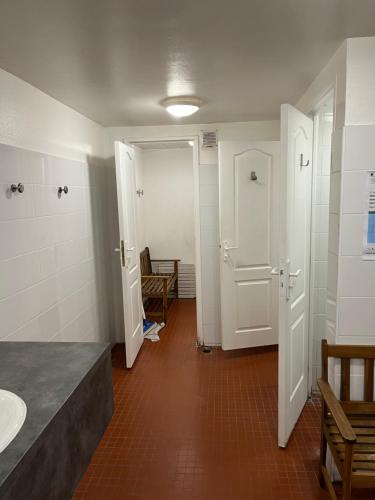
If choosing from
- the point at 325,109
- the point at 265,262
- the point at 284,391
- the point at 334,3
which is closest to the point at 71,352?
the point at 284,391

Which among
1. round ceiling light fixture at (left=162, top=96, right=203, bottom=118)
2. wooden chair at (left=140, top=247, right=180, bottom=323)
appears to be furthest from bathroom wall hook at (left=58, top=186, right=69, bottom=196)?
wooden chair at (left=140, top=247, right=180, bottom=323)

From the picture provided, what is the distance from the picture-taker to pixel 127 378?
2.99 m

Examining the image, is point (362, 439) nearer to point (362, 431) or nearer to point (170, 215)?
point (362, 431)

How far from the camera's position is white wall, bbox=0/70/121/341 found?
6.10 feet

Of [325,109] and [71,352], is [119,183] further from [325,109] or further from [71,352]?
[71,352]

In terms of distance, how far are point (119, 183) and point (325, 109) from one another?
1.60 meters

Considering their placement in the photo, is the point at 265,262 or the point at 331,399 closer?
the point at 331,399

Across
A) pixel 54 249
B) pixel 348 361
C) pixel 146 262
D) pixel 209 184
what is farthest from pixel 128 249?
pixel 348 361

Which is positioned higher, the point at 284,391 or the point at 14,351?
the point at 14,351

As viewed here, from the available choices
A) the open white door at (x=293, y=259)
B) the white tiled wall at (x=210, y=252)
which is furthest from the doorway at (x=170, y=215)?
the open white door at (x=293, y=259)

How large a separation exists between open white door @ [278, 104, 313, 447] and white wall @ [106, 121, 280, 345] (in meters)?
1.17

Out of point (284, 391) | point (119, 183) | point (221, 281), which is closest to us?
point (284, 391)

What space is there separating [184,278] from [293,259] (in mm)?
3236

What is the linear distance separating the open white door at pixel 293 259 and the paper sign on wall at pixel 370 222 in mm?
380
